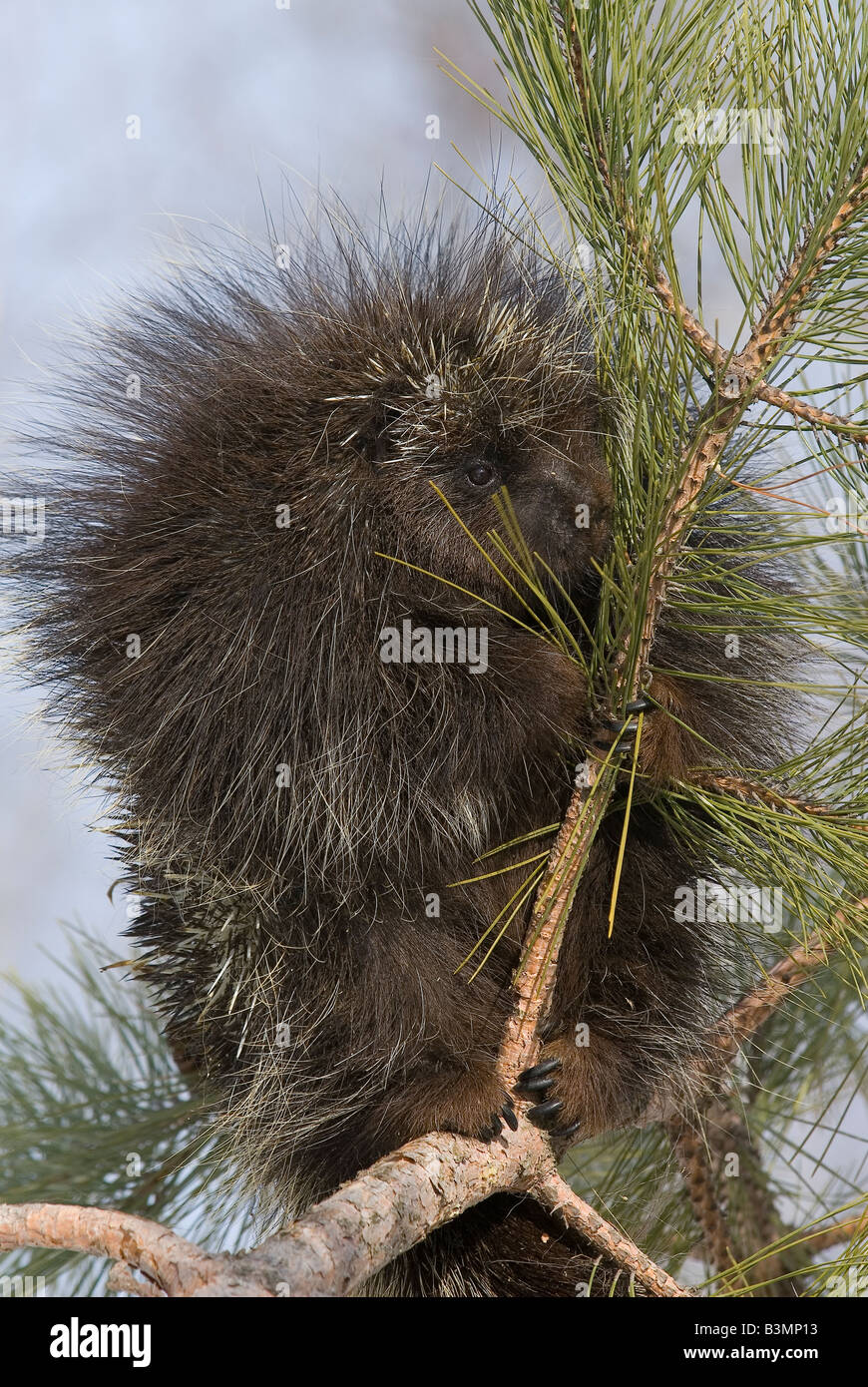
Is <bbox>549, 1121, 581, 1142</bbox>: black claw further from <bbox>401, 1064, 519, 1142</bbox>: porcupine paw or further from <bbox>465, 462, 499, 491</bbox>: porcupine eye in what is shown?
<bbox>465, 462, 499, 491</bbox>: porcupine eye

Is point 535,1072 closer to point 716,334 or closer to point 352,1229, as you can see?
point 352,1229


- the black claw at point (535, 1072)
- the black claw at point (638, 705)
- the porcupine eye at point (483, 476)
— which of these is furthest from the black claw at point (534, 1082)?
the porcupine eye at point (483, 476)

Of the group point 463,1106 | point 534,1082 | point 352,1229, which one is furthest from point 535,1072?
point 352,1229

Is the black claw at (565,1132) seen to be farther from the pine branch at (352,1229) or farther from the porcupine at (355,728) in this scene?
the pine branch at (352,1229)

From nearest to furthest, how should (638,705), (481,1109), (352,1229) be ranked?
(352,1229) < (638,705) < (481,1109)

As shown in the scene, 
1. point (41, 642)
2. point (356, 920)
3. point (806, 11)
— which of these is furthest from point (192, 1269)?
point (806, 11)

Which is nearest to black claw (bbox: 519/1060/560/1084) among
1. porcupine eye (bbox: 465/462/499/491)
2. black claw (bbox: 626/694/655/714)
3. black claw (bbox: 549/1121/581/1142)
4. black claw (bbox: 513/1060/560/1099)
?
black claw (bbox: 513/1060/560/1099)
